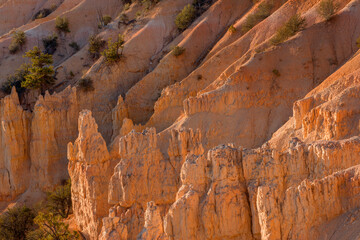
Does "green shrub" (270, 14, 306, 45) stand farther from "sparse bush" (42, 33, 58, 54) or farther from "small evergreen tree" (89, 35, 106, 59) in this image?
"sparse bush" (42, 33, 58, 54)

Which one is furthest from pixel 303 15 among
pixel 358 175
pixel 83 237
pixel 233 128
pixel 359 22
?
pixel 358 175

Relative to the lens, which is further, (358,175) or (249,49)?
→ (249,49)

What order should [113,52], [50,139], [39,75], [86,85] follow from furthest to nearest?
[113,52] → [39,75] → [86,85] → [50,139]

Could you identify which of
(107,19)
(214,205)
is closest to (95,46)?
(107,19)

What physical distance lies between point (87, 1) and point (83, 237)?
27953 mm

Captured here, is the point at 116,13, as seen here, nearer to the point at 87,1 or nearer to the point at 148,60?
the point at 87,1

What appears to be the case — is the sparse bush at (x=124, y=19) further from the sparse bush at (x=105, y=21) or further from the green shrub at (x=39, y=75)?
the green shrub at (x=39, y=75)

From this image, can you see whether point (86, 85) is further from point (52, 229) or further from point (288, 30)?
point (288, 30)

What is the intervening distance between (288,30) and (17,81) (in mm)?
20648

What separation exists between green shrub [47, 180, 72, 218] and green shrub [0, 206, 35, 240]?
1.28 meters

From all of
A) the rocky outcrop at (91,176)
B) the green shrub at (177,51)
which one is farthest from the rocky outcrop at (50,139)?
the green shrub at (177,51)

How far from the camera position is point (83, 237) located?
2906 cm

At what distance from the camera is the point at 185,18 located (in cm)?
4084

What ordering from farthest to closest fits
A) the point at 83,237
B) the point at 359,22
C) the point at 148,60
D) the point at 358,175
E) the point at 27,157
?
the point at 148,60 < the point at 27,157 < the point at 359,22 < the point at 83,237 < the point at 358,175
